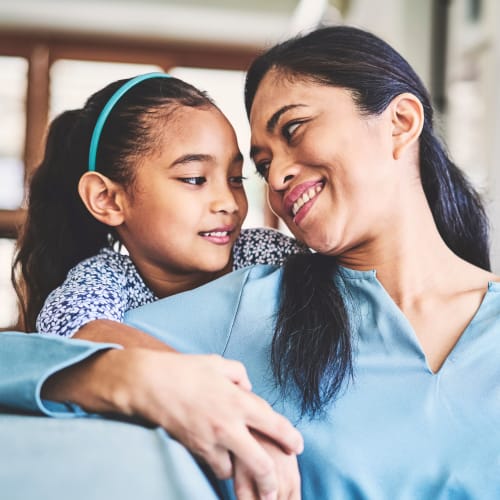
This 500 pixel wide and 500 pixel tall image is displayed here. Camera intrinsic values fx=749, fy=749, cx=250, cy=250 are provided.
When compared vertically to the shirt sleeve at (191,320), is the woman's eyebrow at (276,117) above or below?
above

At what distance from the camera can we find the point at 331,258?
1.33 meters

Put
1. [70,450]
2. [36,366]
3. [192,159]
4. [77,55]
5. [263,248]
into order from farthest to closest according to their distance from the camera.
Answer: [77,55]
[263,248]
[192,159]
[36,366]
[70,450]

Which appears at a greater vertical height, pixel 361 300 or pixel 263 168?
pixel 263 168

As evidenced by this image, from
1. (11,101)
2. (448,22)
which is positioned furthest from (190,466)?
(11,101)

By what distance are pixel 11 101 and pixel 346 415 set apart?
5.19 m

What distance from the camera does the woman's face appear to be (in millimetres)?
1217

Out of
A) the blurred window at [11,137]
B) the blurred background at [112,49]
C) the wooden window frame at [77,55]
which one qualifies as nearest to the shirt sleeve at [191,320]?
the blurred background at [112,49]

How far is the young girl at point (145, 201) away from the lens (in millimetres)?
1436

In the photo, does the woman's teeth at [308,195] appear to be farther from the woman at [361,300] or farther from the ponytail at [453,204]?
the ponytail at [453,204]

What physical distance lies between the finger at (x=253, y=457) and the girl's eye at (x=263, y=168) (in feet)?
2.12

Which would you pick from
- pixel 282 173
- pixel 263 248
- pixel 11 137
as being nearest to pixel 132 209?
pixel 263 248

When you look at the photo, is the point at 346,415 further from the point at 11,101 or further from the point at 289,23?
the point at 11,101

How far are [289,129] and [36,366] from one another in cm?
61

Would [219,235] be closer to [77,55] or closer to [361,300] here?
[361,300]
